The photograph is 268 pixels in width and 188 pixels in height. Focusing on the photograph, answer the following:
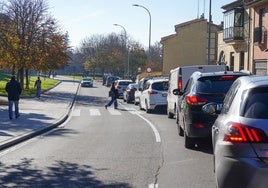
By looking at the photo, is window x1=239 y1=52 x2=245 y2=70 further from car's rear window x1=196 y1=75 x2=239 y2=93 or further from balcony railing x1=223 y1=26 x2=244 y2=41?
car's rear window x1=196 y1=75 x2=239 y2=93

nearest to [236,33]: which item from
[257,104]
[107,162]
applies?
[107,162]

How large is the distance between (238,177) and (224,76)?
257 inches

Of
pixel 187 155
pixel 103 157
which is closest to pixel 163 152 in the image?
pixel 187 155

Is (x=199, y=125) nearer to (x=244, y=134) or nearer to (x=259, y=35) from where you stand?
(x=244, y=134)

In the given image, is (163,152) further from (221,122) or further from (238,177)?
(238,177)

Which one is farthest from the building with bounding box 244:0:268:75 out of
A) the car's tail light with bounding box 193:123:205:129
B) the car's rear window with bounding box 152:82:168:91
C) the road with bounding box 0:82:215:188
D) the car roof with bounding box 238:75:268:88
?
the car roof with bounding box 238:75:268:88

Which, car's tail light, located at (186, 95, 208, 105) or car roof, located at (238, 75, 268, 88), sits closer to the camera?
car roof, located at (238, 75, 268, 88)

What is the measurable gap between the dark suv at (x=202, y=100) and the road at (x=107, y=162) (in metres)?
0.46

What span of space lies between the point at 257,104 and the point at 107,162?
502cm

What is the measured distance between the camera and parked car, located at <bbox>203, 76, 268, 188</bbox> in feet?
18.6

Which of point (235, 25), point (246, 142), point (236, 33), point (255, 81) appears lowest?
point (246, 142)

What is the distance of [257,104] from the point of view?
19.8 ft

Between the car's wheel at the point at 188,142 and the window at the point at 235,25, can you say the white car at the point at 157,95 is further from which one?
the window at the point at 235,25

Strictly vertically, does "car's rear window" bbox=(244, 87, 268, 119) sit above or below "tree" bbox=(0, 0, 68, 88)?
below
